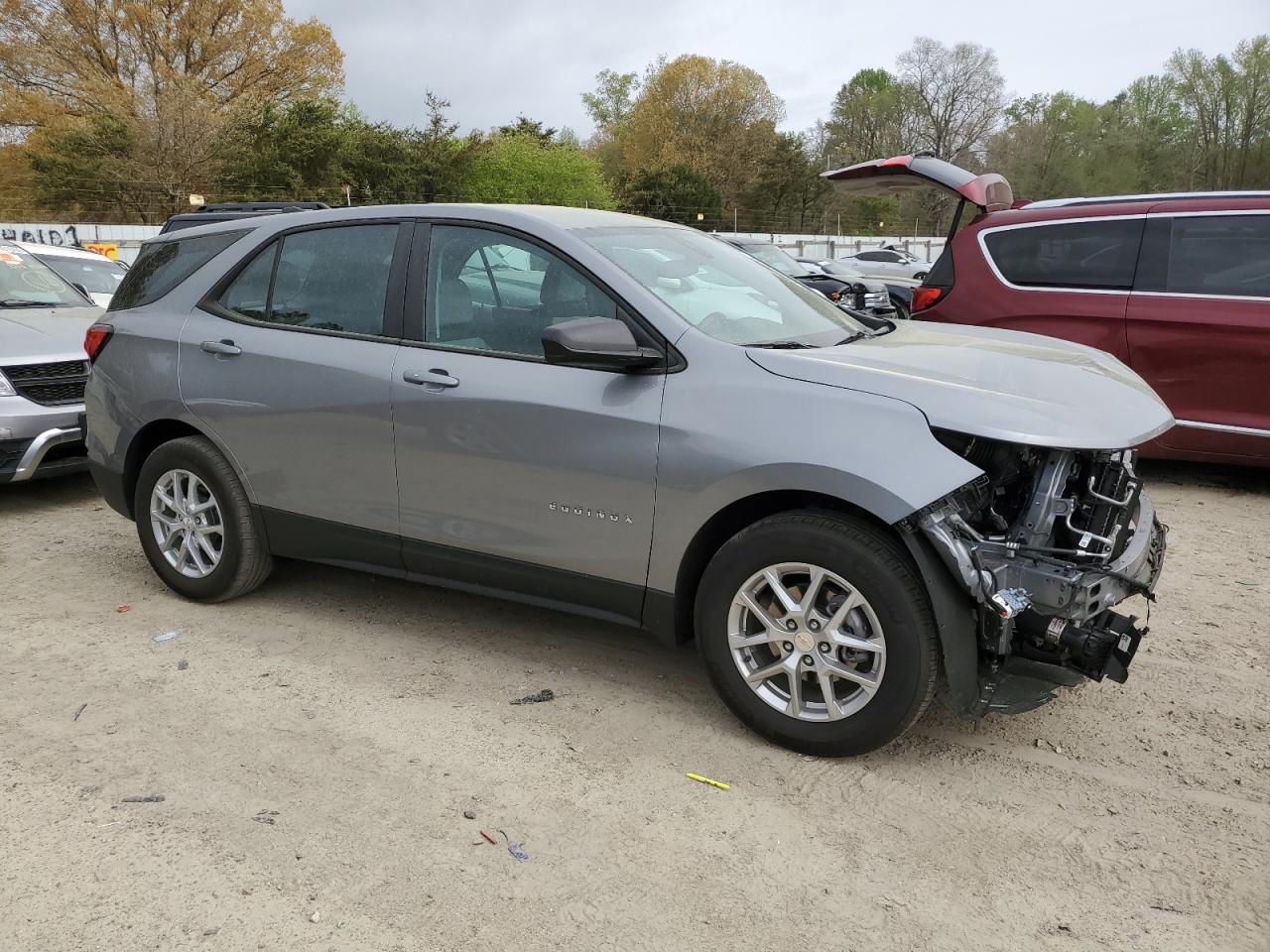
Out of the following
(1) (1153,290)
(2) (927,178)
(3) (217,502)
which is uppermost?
(2) (927,178)

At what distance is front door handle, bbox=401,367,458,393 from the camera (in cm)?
375

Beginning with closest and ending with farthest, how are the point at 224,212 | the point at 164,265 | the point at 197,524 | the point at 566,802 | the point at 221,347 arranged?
the point at 566,802 → the point at 221,347 → the point at 197,524 → the point at 164,265 → the point at 224,212

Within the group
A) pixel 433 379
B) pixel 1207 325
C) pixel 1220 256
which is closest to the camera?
pixel 433 379

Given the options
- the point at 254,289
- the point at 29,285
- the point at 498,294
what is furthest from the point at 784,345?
the point at 29,285

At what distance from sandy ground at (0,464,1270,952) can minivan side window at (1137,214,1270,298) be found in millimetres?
2504

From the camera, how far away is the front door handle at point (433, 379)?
375cm

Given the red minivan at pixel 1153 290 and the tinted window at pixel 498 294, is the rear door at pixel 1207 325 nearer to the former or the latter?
the red minivan at pixel 1153 290

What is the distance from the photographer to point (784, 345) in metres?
3.54

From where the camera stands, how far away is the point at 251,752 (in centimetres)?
331

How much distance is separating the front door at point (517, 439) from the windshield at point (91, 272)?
24.9 ft

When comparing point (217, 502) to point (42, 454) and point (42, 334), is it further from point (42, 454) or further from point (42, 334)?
point (42, 334)

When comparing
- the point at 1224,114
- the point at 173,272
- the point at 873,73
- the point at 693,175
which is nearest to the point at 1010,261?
the point at 173,272

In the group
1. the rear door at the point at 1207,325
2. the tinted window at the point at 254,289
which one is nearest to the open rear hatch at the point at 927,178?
the rear door at the point at 1207,325

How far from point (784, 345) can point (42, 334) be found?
219 inches
